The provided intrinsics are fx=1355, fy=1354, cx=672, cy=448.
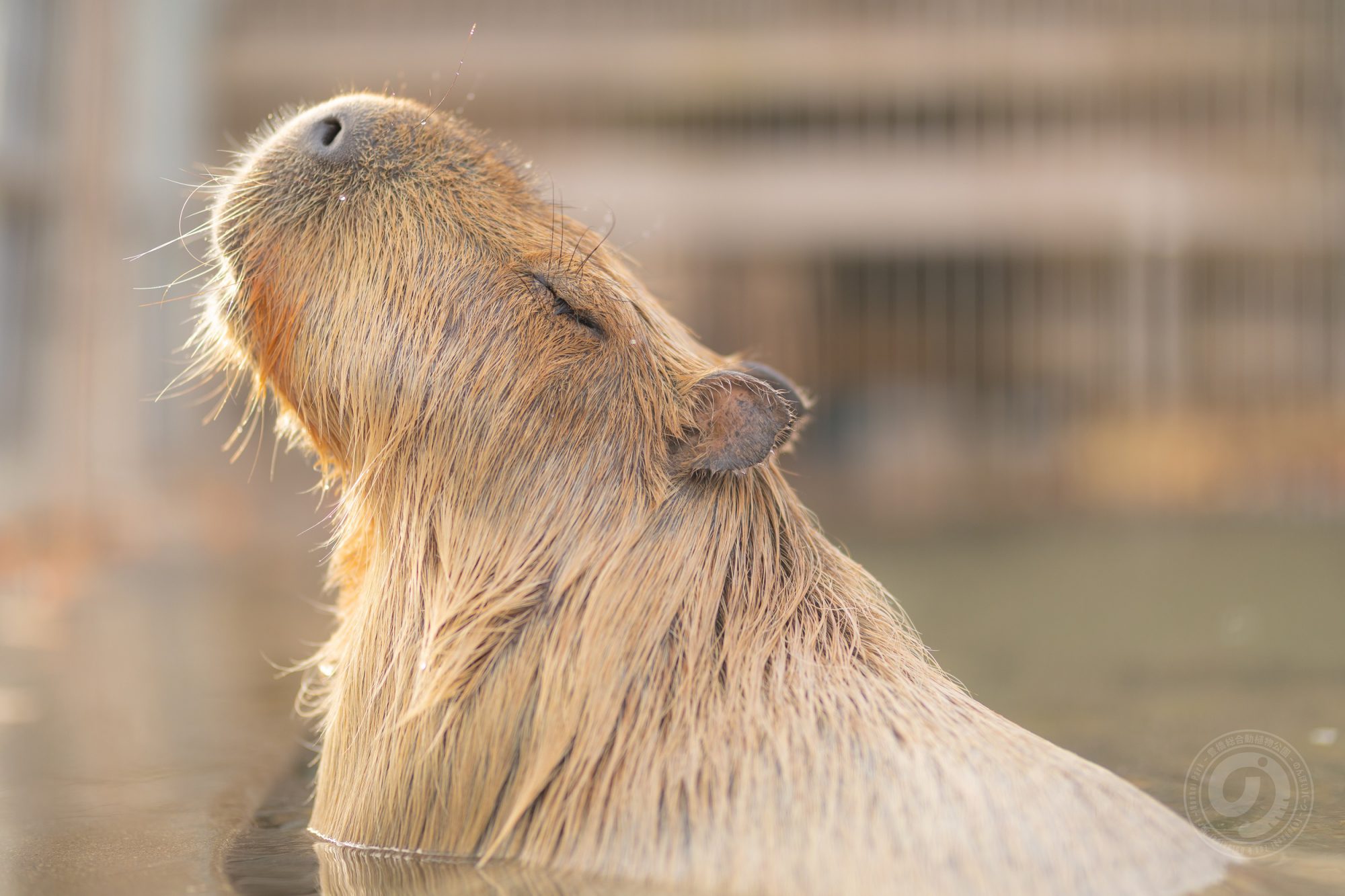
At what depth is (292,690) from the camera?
3.71 meters

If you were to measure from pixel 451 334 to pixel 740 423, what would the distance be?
47 cm

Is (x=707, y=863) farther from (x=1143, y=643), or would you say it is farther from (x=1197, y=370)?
(x=1197, y=370)

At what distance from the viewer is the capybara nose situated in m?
2.18

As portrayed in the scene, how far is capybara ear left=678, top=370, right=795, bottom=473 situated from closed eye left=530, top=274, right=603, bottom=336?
8.5 inches

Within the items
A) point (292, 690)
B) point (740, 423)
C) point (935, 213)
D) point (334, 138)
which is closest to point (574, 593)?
point (740, 423)

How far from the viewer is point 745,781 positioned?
177 cm

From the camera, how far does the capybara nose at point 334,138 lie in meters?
2.18

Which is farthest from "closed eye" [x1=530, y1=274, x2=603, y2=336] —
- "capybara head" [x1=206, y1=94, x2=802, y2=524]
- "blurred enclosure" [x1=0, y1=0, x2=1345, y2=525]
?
"blurred enclosure" [x1=0, y1=0, x2=1345, y2=525]

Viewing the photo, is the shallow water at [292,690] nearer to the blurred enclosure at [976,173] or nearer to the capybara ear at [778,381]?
the capybara ear at [778,381]

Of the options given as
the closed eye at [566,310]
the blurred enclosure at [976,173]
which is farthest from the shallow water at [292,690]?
the blurred enclosure at [976,173]

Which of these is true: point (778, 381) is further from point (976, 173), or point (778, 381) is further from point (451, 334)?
point (976, 173)

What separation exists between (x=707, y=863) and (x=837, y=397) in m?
10.8

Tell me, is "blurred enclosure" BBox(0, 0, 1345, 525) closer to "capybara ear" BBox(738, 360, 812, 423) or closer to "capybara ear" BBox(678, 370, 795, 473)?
"capybara ear" BBox(738, 360, 812, 423)

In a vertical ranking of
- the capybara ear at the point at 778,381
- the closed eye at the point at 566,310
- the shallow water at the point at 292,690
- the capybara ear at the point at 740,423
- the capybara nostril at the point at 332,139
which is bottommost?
the shallow water at the point at 292,690
